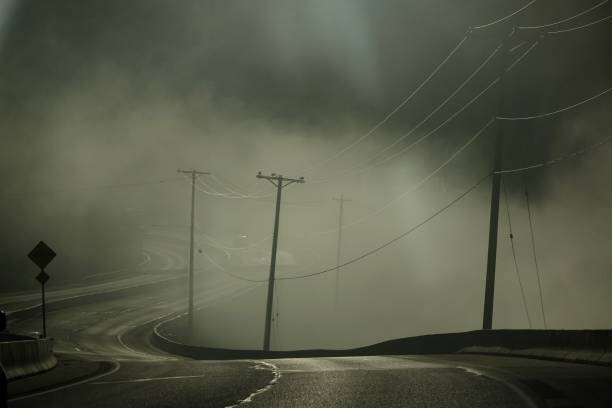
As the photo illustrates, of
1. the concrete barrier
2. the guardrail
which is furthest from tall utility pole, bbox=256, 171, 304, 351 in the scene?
the concrete barrier

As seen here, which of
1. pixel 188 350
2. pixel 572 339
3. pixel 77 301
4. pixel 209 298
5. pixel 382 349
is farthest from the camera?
pixel 209 298

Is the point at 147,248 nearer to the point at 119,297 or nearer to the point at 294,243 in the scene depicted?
the point at 294,243

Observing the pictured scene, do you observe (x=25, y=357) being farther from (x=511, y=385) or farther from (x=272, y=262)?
(x=272, y=262)

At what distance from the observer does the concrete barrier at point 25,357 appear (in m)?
18.8

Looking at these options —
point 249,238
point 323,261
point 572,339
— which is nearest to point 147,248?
point 249,238

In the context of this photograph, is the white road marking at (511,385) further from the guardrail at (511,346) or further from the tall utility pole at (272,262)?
the tall utility pole at (272,262)

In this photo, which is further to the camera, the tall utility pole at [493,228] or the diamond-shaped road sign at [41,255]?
the tall utility pole at [493,228]

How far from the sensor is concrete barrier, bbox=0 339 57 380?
1884 centimetres

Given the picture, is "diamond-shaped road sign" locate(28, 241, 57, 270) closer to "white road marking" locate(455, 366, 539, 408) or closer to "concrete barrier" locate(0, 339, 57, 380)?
"concrete barrier" locate(0, 339, 57, 380)

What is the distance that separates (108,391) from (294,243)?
5565 inches

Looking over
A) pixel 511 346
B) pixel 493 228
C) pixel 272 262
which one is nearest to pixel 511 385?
pixel 511 346

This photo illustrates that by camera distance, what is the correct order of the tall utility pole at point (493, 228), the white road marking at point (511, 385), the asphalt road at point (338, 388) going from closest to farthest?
the white road marking at point (511, 385) → the asphalt road at point (338, 388) → the tall utility pole at point (493, 228)

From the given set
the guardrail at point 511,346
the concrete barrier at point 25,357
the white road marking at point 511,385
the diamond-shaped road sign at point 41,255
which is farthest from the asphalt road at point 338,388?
the diamond-shaped road sign at point 41,255

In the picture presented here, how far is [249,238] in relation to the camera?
603ft
